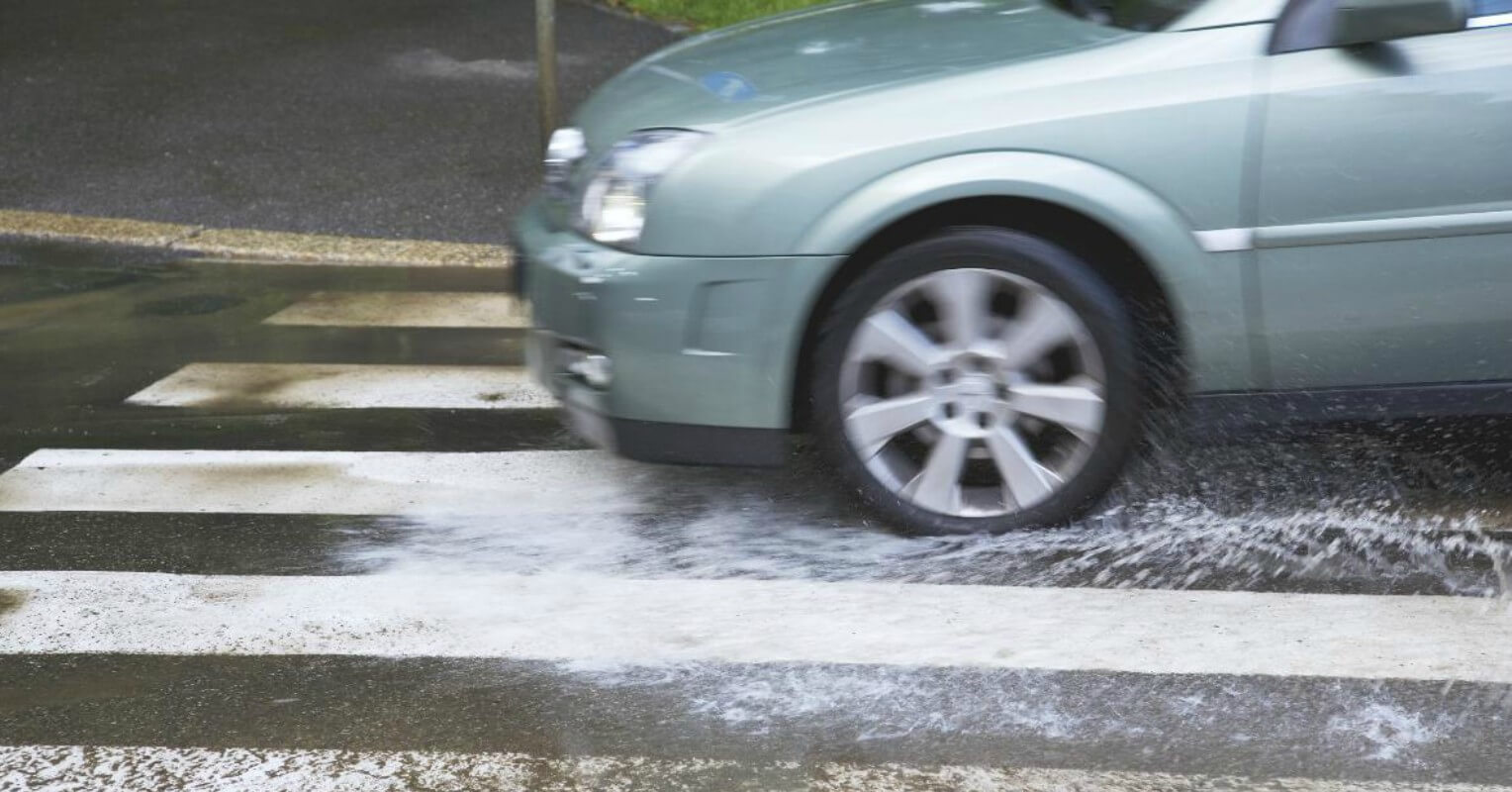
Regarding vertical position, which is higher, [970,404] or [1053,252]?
[1053,252]

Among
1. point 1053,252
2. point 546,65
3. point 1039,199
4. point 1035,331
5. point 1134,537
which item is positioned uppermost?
point 546,65

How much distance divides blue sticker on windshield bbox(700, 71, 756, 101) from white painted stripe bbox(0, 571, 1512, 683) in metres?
1.09

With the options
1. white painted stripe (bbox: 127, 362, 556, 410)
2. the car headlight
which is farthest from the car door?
white painted stripe (bbox: 127, 362, 556, 410)

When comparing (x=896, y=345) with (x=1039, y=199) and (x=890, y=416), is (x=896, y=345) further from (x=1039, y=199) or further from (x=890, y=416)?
(x=1039, y=199)

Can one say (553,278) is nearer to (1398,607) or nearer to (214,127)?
(1398,607)

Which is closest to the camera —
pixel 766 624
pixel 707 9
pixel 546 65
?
pixel 766 624

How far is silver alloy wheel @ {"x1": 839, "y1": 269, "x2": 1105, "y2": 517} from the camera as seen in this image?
425 centimetres

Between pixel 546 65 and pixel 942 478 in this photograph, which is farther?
pixel 546 65

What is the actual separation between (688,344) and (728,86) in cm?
65

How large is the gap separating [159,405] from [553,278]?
1910 millimetres

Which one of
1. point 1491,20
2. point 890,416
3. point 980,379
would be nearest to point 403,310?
point 890,416

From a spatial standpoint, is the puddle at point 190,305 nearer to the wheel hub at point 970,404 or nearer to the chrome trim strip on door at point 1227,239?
the wheel hub at point 970,404

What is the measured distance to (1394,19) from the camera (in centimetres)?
408

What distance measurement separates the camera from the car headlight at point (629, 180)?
14.0 feet
